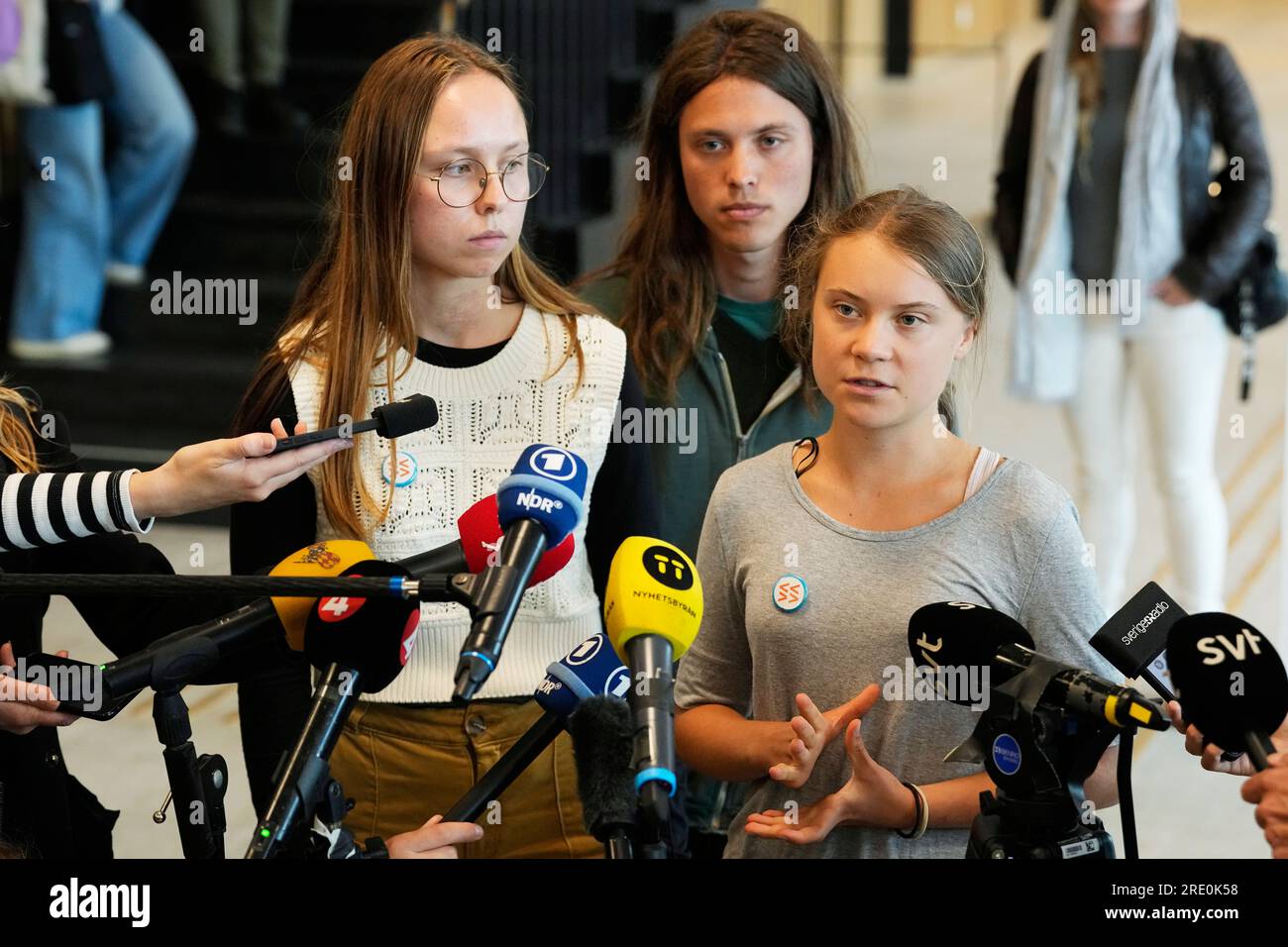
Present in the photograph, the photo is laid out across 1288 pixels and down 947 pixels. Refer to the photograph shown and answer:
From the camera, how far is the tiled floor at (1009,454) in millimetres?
4102

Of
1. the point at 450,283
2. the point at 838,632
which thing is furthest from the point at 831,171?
the point at 838,632

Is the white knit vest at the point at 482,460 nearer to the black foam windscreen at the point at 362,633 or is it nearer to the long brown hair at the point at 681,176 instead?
the long brown hair at the point at 681,176

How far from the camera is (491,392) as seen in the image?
2.30 metres

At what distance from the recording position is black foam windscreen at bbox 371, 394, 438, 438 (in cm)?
177

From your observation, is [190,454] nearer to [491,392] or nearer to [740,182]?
[491,392]

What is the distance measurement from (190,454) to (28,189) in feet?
14.8

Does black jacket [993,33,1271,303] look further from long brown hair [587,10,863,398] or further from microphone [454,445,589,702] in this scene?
microphone [454,445,589,702]

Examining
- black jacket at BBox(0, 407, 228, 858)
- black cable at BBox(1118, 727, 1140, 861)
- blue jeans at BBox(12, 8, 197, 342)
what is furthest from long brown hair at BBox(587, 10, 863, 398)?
blue jeans at BBox(12, 8, 197, 342)

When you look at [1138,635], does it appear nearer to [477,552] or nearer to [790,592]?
[790,592]

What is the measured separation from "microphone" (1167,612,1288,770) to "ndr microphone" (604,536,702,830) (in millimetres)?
457

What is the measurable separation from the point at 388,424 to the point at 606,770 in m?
0.43

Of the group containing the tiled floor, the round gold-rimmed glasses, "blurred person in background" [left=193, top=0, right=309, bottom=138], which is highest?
"blurred person in background" [left=193, top=0, right=309, bottom=138]

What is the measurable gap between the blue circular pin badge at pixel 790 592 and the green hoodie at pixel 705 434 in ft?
2.00

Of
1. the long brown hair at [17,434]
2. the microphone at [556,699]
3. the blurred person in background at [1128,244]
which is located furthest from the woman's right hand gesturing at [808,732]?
the blurred person in background at [1128,244]
